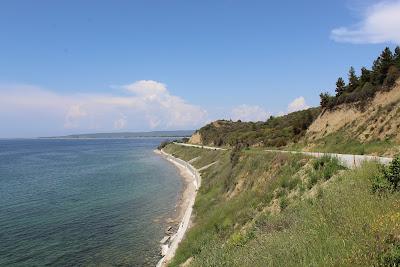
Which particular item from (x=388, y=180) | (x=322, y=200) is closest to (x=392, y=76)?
(x=322, y=200)

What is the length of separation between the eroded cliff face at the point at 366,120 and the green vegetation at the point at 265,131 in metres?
7.47

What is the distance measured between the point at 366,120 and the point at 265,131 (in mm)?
46906

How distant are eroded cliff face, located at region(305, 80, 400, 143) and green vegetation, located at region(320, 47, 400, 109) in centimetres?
90

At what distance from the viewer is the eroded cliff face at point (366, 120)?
30469 millimetres

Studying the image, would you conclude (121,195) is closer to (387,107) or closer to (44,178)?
(44,178)

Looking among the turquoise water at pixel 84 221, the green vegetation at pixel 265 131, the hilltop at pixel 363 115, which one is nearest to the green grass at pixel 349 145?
the hilltop at pixel 363 115

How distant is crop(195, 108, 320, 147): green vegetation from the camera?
193 feet

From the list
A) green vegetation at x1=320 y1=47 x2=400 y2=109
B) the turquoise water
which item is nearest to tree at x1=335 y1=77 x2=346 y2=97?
green vegetation at x1=320 y1=47 x2=400 y2=109

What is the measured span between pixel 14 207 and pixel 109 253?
20.9 metres

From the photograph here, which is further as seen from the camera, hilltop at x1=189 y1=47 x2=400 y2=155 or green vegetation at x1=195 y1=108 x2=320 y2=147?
green vegetation at x1=195 y1=108 x2=320 y2=147

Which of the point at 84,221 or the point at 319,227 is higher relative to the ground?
the point at 319,227

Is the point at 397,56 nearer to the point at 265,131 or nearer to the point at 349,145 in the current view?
the point at 349,145

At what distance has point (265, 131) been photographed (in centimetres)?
8306

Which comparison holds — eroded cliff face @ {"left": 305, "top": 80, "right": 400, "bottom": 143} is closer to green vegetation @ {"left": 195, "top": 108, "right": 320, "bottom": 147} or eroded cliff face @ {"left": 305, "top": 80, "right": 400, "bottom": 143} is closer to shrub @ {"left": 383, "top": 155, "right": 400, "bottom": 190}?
green vegetation @ {"left": 195, "top": 108, "right": 320, "bottom": 147}
